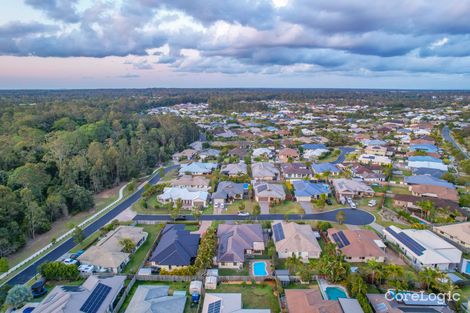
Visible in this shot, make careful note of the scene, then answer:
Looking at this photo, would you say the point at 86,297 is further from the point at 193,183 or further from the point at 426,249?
the point at 426,249

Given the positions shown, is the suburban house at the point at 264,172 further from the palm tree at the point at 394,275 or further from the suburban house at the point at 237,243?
the palm tree at the point at 394,275

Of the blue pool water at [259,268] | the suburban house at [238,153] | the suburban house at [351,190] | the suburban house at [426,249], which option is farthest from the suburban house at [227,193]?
the suburban house at [238,153]

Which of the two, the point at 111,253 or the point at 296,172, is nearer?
the point at 111,253

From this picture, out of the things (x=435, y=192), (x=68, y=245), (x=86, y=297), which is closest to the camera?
(x=86, y=297)

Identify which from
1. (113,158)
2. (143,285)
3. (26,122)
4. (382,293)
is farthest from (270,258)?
(26,122)

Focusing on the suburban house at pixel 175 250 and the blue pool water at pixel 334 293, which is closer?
the blue pool water at pixel 334 293

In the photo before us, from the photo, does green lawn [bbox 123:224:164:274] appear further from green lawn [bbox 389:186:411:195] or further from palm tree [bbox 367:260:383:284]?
green lawn [bbox 389:186:411:195]

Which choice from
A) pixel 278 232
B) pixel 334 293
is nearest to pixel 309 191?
pixel 278 232
